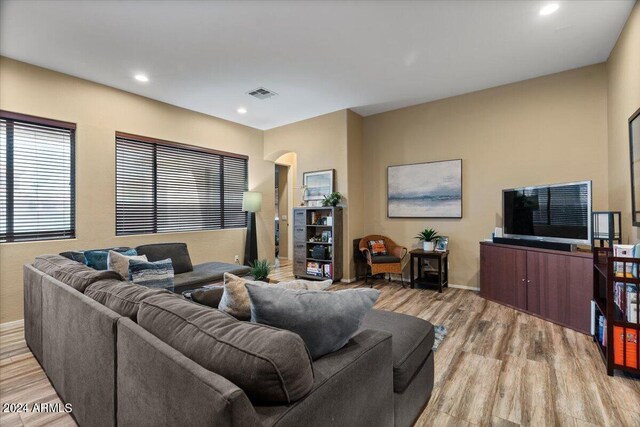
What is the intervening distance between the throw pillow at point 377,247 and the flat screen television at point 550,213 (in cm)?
178

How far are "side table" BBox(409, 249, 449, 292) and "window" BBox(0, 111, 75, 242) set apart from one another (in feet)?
15.2

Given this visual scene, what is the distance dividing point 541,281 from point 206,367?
370cm

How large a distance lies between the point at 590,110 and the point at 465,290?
2.78 meters

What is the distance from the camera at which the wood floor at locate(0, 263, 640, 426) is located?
1753 millimetres

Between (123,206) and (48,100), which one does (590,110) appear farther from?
(48,100)

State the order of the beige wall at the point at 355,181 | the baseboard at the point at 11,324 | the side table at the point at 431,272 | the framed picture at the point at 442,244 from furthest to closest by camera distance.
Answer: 1. the beige wall at the point at 355,181
2. the framed picture at the point at 442,244
3. the side table at the point at 431,272
4. the baseboard at the point at 11,324

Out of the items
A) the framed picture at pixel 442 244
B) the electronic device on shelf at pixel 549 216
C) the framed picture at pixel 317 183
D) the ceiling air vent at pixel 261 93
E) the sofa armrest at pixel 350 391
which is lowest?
the sofa armrest at pixel 350 391

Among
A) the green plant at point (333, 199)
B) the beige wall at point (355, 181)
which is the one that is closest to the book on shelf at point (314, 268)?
the beige wall at point (355, 181)

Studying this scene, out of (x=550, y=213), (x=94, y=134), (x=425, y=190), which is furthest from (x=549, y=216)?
(x=94, y=134)

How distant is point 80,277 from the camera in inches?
70.4

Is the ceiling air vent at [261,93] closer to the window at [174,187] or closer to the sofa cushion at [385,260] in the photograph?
the window at [174,187]

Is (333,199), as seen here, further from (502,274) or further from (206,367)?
(206,367)

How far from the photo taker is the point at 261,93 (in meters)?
4.32

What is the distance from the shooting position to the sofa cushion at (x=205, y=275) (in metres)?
3.30
